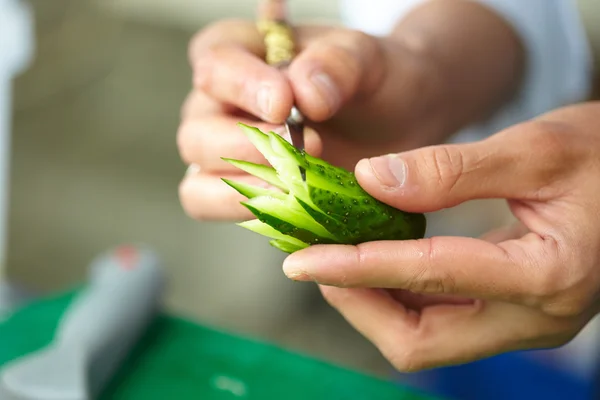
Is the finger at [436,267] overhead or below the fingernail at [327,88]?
below

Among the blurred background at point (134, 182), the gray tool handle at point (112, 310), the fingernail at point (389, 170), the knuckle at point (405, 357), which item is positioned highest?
the fingernail at point (389, 170)

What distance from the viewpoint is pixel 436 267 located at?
2.01ft

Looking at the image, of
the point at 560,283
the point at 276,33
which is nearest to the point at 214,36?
the point at 276,33

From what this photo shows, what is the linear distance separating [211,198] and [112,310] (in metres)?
0.30

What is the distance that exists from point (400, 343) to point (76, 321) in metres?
0.53

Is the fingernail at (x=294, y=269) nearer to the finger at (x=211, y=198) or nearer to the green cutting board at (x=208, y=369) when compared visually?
the finger at (x=211, y=198)

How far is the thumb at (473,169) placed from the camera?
622 millimetres

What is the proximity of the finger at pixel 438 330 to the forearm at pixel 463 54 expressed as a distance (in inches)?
16.4

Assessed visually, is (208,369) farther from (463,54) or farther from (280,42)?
(463,54)

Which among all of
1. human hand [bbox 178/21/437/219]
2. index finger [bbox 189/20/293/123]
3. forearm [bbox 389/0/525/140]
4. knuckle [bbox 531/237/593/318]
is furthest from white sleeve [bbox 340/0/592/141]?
knuckle [bbox 531/237/593/318]

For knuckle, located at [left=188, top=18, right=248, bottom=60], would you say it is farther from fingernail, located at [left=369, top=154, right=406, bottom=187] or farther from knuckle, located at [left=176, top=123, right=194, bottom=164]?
fingernail, located at [left=369, top=154, right=406, bottom=187]

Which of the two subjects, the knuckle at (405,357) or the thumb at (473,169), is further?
the knuckle at (405,357)

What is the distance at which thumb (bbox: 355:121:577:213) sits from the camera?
622 mm

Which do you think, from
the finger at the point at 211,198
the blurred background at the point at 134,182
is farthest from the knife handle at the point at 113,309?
the blurred background at the point at 134,182
